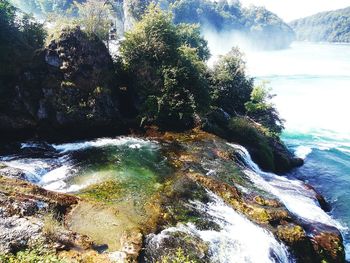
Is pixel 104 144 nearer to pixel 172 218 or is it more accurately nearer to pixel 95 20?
pixel 172 218

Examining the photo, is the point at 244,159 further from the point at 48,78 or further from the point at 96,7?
the point at 96,7

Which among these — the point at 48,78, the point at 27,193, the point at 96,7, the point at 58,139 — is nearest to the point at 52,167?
the point at 58,139

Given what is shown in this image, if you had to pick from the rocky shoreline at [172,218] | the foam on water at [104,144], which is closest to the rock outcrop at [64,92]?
the foam on water at [104,144]

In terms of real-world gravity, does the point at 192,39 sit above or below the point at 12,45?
below

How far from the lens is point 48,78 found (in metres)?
24.5

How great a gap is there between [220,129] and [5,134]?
15.0 meters

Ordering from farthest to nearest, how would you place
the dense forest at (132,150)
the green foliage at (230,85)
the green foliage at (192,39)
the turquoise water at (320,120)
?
the green foliage at (192,39) < the green foliage at (230,85) < the turquoise water at (320,120) < the dense forest at (132,150)

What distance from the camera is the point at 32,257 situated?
952cm

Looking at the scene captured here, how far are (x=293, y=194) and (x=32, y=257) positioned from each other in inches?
611

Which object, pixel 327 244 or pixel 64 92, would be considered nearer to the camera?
pixel 327 244

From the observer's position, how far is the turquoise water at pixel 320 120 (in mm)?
26766

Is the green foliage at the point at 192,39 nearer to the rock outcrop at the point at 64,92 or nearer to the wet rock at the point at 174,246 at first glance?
the rock outcrop at the point at 64,92

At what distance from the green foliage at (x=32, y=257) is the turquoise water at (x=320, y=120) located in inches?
574

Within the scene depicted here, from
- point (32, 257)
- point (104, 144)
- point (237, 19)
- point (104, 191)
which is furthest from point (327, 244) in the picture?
point (237, 19)
